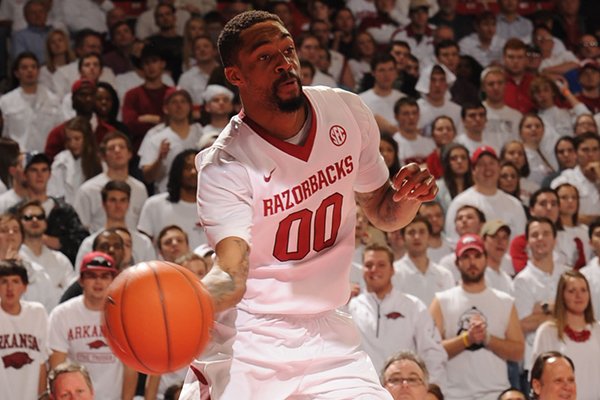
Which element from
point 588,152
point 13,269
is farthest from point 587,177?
point 13,269

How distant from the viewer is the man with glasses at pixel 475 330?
331 inches

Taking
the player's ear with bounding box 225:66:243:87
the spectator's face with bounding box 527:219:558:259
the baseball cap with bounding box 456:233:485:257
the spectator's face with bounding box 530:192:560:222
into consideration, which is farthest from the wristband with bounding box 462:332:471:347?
the player's ear with bounding box 225:66:243:87

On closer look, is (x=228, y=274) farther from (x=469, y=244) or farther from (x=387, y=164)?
(x=387, y=164)

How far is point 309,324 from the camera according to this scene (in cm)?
445

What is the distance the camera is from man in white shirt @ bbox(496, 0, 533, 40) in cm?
1420

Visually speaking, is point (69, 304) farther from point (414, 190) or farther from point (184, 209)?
point (414, 190)

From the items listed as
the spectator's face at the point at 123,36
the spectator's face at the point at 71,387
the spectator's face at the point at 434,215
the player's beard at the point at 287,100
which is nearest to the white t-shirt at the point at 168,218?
the spectator's face at the point at 434,215

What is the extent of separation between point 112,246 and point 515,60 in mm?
5845

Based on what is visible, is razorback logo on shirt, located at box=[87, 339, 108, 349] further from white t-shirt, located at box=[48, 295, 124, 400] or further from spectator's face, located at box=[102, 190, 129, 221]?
spectator's face, located at box=[102, 190, 129, 221]

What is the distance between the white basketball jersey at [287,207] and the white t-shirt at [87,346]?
12.3 feet

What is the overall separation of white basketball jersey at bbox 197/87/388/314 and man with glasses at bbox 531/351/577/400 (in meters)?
3.27

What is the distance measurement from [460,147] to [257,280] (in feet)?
20.4

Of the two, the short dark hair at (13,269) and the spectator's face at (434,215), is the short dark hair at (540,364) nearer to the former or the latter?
the spectator's face at (434,215)

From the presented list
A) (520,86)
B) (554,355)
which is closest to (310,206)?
(554,355)
